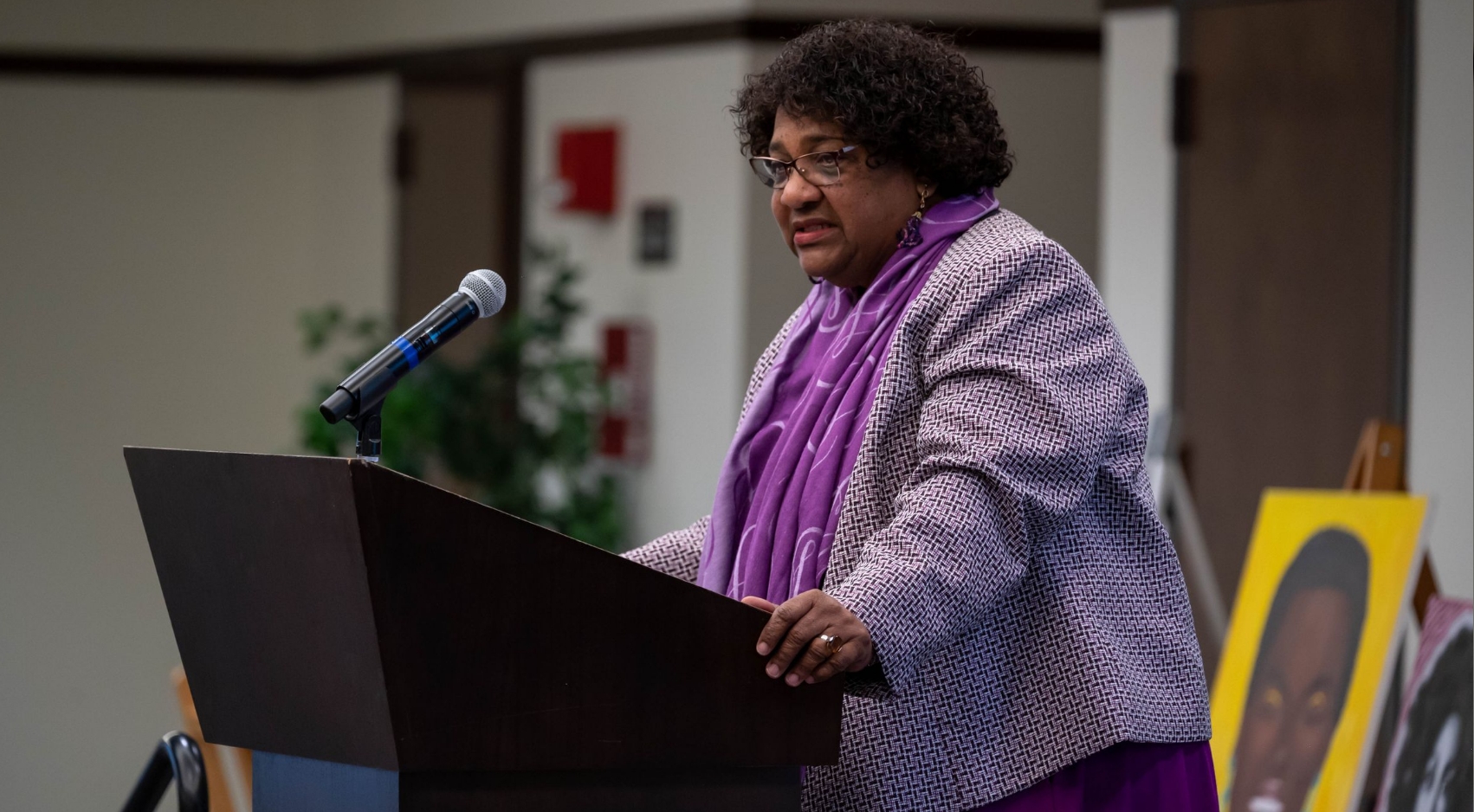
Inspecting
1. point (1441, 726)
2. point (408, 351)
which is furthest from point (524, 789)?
point (1441, 726)

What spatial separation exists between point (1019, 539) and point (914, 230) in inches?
15.4

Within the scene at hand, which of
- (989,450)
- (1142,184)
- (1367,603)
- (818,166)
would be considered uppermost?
(1142,184)

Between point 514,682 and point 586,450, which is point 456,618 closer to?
point 514,682

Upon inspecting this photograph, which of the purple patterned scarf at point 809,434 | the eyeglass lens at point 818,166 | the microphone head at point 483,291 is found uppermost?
the eyeglass lens at point 818,166

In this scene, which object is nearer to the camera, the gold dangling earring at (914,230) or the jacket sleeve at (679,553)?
the gold dangling earring at (914,230)

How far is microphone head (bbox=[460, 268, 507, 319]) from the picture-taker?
1504 mm

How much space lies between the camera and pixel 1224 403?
3.97m

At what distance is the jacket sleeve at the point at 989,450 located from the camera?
1.43 m

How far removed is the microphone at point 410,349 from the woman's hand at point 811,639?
0.36 m

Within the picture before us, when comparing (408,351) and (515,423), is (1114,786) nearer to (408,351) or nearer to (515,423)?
(408,351)

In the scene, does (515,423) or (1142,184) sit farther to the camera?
(515,423)

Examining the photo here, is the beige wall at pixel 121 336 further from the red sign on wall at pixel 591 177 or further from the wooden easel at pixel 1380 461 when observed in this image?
the wooden easel at pixel 1380 461

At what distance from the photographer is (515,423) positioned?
5.15 m

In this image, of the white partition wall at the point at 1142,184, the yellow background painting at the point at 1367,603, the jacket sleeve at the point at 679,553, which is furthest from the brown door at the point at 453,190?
the jacket sleeve at the point at 679,553
